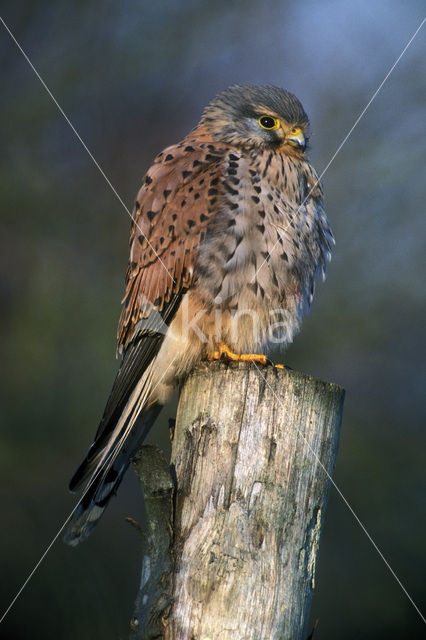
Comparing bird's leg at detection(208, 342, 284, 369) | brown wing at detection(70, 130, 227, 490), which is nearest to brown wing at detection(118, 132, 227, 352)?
brown wing at detection(70, 130, 227, 490)

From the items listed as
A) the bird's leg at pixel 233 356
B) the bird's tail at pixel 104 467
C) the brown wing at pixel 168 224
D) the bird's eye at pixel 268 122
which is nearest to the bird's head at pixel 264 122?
the bird's eye at pixel 268 122

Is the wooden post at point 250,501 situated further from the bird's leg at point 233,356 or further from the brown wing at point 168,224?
the brown wing at point 168,224

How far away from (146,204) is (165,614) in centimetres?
153

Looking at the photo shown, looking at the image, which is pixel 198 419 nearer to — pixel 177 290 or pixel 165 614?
pixel 165 614

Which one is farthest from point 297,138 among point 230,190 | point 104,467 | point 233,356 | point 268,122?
point 104,467

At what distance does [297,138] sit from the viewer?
255cm

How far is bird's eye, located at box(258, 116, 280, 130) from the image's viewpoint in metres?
2.54

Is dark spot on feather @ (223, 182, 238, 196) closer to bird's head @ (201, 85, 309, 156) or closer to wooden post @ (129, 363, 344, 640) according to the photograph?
bird's head @ (201, 85, 309, 156)

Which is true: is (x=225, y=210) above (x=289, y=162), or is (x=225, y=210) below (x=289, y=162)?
below

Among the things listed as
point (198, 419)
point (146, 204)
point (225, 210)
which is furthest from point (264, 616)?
point (146, 204)

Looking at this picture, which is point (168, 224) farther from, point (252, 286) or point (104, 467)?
point (104, 467)

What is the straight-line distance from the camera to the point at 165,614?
4.96ft

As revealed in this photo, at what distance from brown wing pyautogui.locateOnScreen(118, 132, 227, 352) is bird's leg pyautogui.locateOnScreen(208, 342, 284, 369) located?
0.26 metres

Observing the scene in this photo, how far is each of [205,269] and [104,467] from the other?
0.78 m
